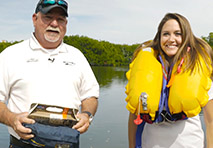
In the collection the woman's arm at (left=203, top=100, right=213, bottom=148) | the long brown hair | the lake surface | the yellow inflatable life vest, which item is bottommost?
the lake surface

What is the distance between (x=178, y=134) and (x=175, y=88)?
528 mm

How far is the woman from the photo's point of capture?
8.82 feet

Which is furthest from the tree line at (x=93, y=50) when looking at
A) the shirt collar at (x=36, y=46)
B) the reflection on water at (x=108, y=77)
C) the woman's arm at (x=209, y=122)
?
the woman's arm at (x=209, y=122)

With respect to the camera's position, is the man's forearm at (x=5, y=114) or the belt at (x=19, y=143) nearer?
the man's forearm at (x=5, y=114)

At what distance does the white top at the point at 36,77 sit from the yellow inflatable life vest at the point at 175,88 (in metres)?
0.71

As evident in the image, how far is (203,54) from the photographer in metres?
2.80

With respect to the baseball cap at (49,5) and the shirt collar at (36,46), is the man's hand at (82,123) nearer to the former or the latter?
the shirt collar at (36,46)

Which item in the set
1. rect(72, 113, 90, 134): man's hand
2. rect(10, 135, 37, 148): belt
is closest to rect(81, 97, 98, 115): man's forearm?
rect(72, 113, 90, 134): man's hand

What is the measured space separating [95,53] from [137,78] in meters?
92.3

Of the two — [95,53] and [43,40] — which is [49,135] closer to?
[43,40]

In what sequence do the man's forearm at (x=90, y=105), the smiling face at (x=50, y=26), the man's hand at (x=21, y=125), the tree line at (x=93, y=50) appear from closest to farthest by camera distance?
the man's hand at (x=21, y=125) → the smiling face at (x=50, y=26) → the man's forearm at (x=90, y=105) → the tree line at (x=93, y=50)

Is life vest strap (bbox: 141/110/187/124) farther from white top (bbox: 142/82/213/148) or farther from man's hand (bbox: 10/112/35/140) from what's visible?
man's hand (bbox: 10/112/35/140)

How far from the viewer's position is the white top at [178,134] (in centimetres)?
270

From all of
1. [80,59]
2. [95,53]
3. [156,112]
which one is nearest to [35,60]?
[80,59]
